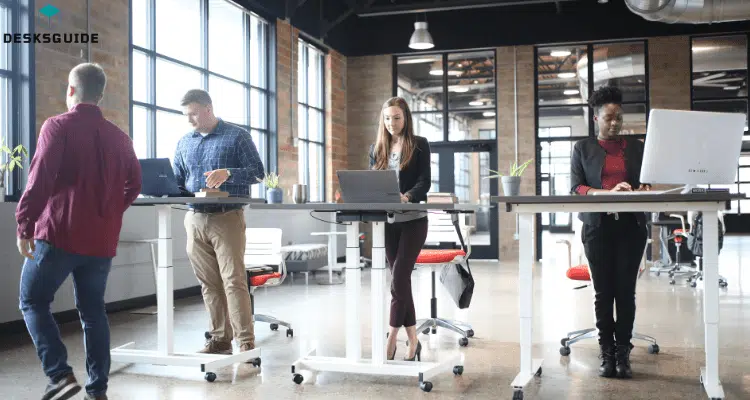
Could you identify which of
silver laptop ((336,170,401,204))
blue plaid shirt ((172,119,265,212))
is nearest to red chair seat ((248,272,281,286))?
blue plaid shirt ((172,119,265,212))

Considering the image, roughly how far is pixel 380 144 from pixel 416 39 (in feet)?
20.0

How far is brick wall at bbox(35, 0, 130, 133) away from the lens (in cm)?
573

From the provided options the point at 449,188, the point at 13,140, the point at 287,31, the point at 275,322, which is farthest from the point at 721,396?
the point at 449,188

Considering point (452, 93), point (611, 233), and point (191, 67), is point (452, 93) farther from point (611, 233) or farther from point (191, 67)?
point (611, 233)

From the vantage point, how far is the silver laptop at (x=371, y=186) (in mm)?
3309

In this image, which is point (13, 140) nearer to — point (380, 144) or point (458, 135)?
point (380, 144)

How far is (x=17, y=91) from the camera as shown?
5.59 m

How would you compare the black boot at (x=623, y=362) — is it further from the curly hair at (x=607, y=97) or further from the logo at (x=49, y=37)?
the logo at (x=49, y=37)

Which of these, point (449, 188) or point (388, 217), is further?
point (449, 188)

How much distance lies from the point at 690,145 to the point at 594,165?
2.12ft

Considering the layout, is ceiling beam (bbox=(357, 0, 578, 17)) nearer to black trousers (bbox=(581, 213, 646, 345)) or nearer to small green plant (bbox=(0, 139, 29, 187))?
small green plant (bbox=(0, 139, 29, 187))

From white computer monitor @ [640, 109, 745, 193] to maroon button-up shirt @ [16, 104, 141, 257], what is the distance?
2.37 m

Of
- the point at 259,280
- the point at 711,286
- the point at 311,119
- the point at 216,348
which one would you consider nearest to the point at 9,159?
the point at 259,280

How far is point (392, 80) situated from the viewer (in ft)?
40.7
